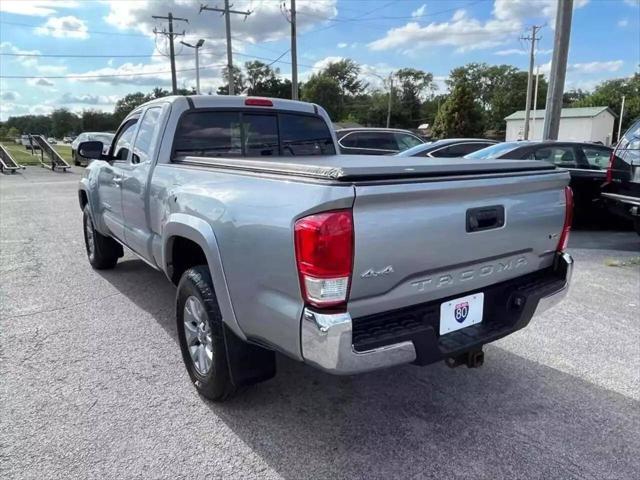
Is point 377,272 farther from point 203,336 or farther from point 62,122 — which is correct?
point 62,122

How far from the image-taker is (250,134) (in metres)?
4.32

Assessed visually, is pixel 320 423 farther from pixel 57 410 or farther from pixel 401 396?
pixel 57 410

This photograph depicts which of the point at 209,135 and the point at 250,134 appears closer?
the point at 209,135

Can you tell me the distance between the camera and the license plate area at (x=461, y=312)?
256cm

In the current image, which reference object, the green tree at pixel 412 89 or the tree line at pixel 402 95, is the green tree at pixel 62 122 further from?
the green tree at pixel 412 89

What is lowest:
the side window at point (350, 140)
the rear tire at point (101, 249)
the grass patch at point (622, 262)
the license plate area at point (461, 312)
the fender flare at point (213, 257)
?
the grass patch at point (622, 262)

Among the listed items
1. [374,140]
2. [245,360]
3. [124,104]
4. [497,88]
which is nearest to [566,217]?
[245,360]

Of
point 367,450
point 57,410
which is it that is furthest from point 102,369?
point 367,450

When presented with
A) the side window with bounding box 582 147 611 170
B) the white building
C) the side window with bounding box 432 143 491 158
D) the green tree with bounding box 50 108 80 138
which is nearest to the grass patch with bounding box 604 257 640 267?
the side window with bounding box 582 147 611 170

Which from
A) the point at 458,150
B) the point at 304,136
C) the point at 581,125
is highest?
the point at 581,125

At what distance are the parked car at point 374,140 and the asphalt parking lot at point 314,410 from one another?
8.40 m

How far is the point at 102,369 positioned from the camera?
3494 millimetres

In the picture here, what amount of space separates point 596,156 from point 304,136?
636 centimetres

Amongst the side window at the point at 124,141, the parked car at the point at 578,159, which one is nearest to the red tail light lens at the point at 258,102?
the side window at the point at 124,141
